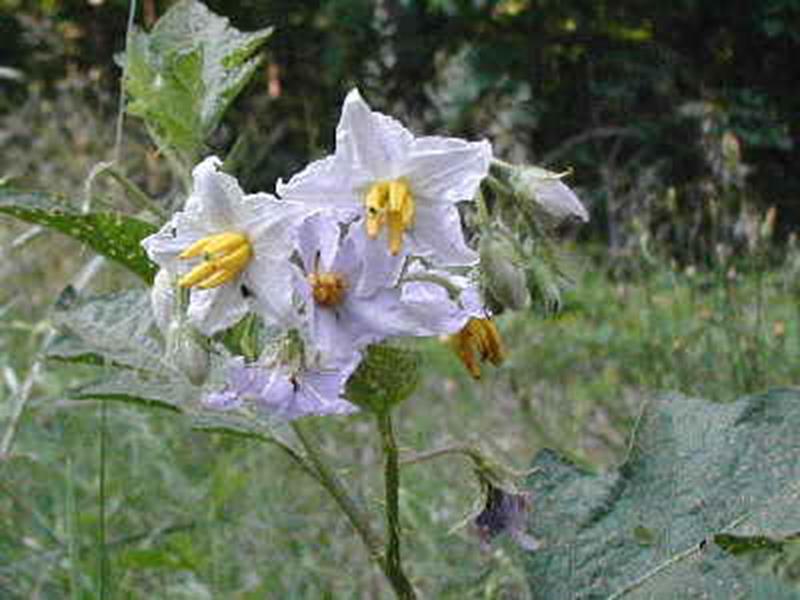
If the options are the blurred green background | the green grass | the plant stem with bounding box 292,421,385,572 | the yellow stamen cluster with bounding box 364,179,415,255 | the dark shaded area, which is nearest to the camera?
the yellow stamen cluster with bounding box 364,179,415,255

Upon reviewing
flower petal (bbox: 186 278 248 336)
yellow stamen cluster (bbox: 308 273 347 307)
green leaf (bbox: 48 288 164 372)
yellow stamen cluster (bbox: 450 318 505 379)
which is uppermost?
yellow stamen cluster (bbox: 308 273 347 307)

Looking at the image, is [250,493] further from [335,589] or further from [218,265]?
[218,265]

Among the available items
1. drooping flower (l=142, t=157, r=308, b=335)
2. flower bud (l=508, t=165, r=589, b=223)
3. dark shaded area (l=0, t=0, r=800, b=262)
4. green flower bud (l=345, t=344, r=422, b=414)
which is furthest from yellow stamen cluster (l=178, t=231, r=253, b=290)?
dark shaded area (l=0, t=0, r=800, b=262)

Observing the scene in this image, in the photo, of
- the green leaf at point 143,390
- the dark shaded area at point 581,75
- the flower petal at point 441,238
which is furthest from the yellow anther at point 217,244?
the dark shaded area at point 581,75

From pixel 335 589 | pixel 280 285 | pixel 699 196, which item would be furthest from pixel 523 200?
pixel 699 196

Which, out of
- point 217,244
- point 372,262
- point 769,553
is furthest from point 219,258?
point 769,553

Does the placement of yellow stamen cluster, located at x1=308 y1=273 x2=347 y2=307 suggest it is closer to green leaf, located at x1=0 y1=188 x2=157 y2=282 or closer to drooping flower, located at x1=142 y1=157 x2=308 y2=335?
drooping flower, located at x1=142 y1=157 x2=308 y2=335
